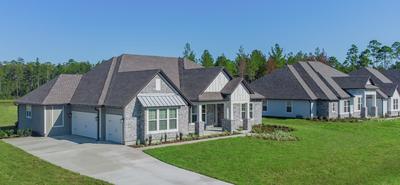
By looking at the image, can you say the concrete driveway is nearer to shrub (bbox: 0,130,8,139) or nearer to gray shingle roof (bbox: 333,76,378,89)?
shrub (bbox: 0,130,8,139)

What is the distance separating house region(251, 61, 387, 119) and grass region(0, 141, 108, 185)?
101 ft

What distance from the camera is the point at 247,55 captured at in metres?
84.7

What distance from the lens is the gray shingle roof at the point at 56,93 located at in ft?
94.2

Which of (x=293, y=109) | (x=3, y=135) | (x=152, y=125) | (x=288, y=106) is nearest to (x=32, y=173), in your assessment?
(x=152, y=125)

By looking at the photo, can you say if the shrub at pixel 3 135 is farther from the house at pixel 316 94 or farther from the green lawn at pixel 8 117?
the house at pixel 316 94

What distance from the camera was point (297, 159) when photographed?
1978 cm

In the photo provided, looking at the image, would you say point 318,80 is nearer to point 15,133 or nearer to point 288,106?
point 288,106

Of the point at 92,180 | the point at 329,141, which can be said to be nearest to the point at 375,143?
the point at 329,141

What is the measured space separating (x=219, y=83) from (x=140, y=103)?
907 cm

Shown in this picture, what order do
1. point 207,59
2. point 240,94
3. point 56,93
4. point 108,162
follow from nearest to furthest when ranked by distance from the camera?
1. point 108,162
2. point 56,93
3. point 240,94
4. point 207,59

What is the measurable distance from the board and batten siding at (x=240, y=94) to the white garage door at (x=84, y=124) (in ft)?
37.2

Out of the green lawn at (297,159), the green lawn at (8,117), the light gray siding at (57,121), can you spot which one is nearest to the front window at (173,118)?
the green lawn at (297,159)

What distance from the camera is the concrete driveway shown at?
15.7 metres

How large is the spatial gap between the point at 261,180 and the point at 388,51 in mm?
109983
